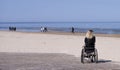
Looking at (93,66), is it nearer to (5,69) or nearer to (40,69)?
(40,69)

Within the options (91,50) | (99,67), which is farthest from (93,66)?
(91,50)

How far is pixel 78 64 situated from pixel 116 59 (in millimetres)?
3239

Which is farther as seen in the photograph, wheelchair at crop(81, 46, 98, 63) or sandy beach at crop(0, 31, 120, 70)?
sandy beach at crop(0, 31, 120, 70)

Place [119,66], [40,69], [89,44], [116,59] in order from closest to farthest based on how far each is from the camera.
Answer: [40,69], [119,66], [89,44], [116,59]

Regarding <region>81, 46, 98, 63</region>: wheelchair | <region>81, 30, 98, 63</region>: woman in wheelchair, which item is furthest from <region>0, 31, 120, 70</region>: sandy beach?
<region>81, 30, 98, 63</region>: woman in wheelchair

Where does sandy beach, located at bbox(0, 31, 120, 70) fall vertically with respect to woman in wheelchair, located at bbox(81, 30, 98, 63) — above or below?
below

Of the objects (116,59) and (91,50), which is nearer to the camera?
(91,50)

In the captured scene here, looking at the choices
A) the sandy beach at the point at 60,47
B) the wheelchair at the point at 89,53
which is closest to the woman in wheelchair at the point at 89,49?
the wheelchair at the point at 89,53

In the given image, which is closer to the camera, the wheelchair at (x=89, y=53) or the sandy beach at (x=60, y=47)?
the wheelchair at (x=89, y=53)

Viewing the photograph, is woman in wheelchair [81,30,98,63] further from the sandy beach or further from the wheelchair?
the sandy beach

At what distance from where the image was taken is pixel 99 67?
56.0 feet

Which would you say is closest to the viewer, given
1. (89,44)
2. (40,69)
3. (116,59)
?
(40,69)

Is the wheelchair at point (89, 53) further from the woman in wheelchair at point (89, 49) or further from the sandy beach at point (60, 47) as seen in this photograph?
the sandy beach at point (60, 47)

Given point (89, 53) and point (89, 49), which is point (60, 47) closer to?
A: point (89, 53)
